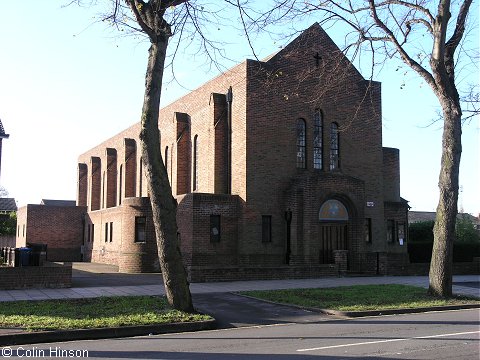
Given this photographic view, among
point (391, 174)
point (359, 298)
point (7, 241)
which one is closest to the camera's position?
point (359, 298)

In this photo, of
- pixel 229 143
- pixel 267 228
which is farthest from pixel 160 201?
pixel 229 143

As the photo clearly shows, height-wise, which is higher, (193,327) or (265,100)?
(265,100)

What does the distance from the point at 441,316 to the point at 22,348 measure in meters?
9.79

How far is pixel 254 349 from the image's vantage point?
30.1 ft

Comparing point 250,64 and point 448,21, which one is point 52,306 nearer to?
point 448,21

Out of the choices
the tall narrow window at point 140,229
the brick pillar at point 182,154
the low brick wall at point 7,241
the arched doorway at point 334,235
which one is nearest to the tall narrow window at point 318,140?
the arched doorway at point 334,235

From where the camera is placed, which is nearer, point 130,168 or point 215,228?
point 215,228

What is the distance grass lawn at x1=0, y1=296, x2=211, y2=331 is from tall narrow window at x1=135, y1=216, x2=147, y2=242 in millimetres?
13342

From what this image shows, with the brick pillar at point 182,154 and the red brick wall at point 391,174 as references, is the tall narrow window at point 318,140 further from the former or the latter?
the brick pillar at point 182,154

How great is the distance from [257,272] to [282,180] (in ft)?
18.6

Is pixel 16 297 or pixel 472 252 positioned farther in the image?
pixel 472 252

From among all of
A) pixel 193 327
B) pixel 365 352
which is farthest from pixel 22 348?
pixel 365 352

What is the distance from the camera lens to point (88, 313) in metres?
12.4

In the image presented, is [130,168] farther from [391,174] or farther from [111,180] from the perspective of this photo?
[391,174]
